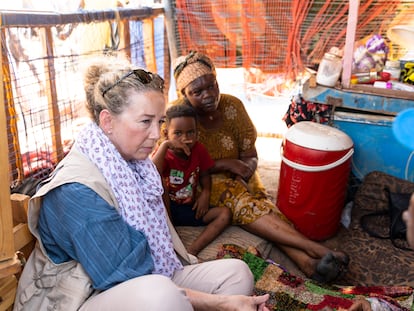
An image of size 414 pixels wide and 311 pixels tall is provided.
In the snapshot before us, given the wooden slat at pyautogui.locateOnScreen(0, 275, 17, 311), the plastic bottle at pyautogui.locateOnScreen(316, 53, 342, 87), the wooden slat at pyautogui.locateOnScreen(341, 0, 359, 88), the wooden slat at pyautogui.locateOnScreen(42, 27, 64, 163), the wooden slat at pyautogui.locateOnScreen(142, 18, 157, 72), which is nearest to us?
the wooden slat at pyautogui.locateOnScreen(0, 275, 17, 311)

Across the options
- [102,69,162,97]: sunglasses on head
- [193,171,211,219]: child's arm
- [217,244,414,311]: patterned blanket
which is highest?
[102,69,162,97]: sunglasses on head

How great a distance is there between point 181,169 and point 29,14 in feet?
4.03

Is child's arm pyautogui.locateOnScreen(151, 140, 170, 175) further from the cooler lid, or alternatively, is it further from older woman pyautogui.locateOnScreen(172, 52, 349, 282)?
the cooler lid

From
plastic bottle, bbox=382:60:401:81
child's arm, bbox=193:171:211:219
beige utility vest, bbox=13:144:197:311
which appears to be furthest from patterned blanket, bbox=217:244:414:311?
plastic bottle, bbox=382:60:401:81

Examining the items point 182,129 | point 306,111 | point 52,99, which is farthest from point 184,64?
point 306,111

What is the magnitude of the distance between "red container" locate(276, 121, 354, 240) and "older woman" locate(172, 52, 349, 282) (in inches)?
7.7

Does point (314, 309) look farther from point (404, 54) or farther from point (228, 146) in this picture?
point (404, 54)

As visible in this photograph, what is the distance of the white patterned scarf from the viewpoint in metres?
1.54

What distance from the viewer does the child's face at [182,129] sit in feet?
8.36

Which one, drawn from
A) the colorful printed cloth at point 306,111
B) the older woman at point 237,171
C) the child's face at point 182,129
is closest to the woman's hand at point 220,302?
the older woman at point 237,171

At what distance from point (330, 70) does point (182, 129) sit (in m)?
1.28

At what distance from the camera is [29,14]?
7.90 feet

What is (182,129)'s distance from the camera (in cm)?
256

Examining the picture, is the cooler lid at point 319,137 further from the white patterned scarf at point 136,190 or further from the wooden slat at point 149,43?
the wooden slat at point 149,43
